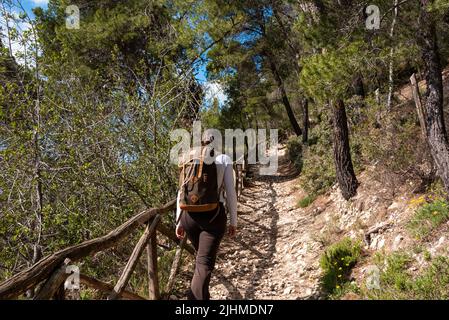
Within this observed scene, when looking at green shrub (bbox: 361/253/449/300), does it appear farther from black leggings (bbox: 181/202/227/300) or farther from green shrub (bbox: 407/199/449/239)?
black leggings (bbox: 181/202/227/300)

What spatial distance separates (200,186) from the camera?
330 cm

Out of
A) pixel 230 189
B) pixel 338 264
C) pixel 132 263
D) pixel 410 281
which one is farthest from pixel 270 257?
pixel 132 263

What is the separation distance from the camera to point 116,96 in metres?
6.33

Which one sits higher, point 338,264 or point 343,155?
point 343,155

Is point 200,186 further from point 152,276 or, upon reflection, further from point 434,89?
point 434,89

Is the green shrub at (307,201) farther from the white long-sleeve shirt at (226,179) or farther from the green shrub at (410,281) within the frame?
the white long-sleeve shirt at (226,179)

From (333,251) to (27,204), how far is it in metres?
4.50

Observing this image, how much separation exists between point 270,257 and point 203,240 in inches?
126

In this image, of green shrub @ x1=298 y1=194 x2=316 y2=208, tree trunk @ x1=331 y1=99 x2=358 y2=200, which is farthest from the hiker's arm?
green shrub @ x1=298 y1=194 x2=316 y2=208

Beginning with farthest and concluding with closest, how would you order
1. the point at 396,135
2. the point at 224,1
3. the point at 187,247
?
the point at 224,1 → the point at 396,135 → the point at 187,247

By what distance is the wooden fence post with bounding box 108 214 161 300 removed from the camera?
311 cm

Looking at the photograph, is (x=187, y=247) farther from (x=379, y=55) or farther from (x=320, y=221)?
(x=379, y=55)

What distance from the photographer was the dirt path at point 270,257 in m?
4.86

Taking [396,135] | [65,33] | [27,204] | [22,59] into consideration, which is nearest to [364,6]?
[396,135]
